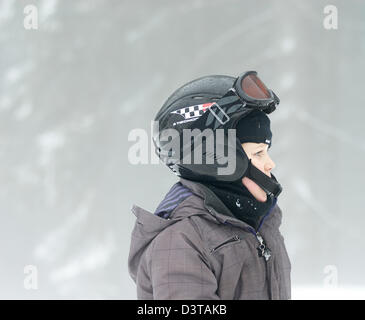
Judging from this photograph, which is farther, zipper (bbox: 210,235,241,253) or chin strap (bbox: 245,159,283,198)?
chin strap (bbox: 245,159,283,198)

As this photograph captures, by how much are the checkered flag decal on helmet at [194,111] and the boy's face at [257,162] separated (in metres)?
0.12

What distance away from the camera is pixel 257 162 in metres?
1.25

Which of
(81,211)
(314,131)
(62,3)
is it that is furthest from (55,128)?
(314,131)

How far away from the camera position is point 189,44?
14.7ft

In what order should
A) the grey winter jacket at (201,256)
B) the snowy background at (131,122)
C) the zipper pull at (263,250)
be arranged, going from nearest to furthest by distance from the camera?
the grey winter jacket at (201,256), the zipper pull at (263,250), the snowy background at (131,122)

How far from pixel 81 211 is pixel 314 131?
1959mm

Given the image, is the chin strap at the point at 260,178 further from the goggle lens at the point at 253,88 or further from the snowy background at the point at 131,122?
the snowy background at the point at 131,122

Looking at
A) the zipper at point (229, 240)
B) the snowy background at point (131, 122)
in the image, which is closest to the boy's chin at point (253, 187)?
the zipper at point (229, 240)

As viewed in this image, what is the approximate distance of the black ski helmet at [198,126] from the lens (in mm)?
1212

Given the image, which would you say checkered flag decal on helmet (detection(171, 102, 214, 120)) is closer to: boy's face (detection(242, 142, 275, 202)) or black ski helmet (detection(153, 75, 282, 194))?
black ski helmet (detection(153, 75, 282, 194))

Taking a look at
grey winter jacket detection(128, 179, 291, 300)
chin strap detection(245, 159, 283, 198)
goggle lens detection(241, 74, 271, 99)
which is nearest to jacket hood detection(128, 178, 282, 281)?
grey winter jacket detection(128, 179, 291, 300)

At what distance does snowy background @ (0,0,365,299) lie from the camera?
13.5ft

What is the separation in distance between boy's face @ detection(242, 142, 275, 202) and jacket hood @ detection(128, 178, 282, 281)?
9 cm

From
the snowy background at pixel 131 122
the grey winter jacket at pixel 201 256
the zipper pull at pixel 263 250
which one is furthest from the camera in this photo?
the snowy background at pixel 131 122
